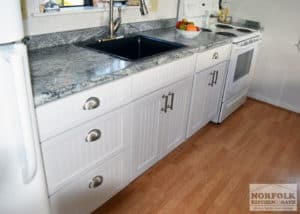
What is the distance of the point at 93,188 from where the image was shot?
1.41 meters

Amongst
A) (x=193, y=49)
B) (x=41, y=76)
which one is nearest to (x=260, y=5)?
(x=193, y=49)

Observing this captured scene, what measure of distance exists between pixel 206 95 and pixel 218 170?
2.12ft

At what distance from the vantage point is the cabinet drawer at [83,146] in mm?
1116

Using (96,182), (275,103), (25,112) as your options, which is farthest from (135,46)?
(275,103)

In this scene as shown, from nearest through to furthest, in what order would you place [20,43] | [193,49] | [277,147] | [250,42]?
1. [20,43]
2. [193,49]
3. [277,147]
4. [250,42]

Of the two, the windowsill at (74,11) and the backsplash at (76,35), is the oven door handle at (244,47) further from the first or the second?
the windowsill at (74,11)

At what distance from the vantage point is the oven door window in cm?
258

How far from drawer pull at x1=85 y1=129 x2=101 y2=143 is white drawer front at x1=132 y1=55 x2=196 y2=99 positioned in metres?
0.29

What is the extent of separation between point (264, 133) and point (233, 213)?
47.5 inches

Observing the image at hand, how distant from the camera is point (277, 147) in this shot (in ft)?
7.79

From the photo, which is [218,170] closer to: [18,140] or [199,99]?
[199,99]

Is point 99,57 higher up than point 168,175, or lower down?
higher up

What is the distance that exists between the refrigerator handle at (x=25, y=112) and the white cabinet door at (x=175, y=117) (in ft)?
3.23

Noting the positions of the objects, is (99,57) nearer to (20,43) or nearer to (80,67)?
(80,67)
